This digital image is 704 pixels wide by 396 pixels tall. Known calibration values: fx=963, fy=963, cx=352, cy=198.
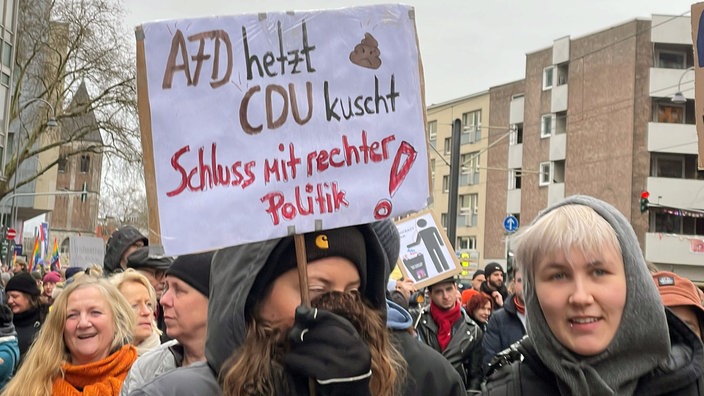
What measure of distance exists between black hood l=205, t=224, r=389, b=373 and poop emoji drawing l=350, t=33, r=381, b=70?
1.57ft

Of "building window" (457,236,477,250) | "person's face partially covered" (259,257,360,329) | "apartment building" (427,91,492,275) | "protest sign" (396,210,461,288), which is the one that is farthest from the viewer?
"building window" (457,236,477,250)

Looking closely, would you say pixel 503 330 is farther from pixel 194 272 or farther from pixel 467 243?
pixel 467 243

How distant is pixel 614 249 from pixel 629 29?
142 ft

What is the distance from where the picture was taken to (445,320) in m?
8.47

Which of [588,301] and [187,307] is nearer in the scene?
[588,301]

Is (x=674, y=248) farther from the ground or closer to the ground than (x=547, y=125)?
closer to the ground

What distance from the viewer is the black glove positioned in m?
2.32

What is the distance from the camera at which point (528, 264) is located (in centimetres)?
285

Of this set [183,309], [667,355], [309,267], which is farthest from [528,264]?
[183,309]

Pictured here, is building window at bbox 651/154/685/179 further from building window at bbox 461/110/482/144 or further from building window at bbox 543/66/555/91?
building window at bbox 461/110/482/144

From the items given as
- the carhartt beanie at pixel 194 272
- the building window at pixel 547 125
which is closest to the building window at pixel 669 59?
the building window at pixel 547 125

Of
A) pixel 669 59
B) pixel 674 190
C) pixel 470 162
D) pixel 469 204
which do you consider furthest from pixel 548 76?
pixel 469 204

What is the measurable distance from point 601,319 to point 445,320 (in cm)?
579

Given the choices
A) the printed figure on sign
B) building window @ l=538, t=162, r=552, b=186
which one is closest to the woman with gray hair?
the printed figure on sign
